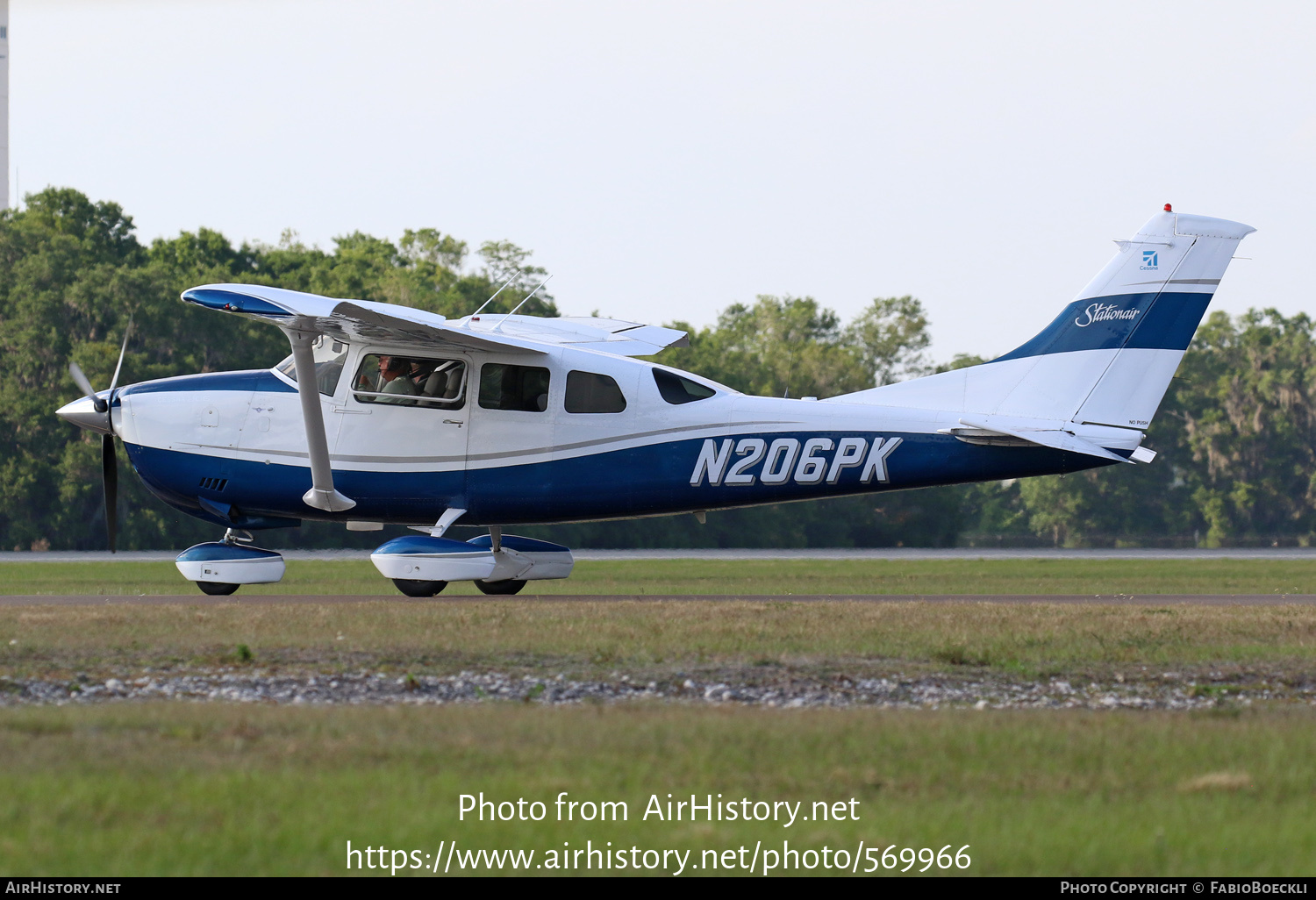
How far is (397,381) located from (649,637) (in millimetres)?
7060

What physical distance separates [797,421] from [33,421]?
125 ft

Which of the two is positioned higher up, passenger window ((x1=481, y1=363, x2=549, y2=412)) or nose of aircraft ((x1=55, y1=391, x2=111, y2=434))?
passenger window ((x1=481, y1=363, x2=549, y2=412))

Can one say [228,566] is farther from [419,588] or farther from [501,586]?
[501,586]

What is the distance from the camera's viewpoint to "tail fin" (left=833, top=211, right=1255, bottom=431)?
56.5 feet

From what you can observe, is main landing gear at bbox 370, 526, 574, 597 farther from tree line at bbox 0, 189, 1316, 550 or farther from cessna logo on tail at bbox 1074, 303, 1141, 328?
tree line at bbox 0, 189, 1316, 550

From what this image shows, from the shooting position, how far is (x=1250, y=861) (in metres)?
5.27

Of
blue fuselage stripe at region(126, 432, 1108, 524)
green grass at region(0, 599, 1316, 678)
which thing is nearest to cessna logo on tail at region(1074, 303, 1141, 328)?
blue fuselage stripe at region(126, 432, 1108, 524)

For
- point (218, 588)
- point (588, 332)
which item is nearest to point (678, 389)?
point (588, 332)

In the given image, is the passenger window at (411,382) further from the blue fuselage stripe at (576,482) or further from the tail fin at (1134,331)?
the tail fin at (1134,331)

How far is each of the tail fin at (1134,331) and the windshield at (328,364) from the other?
26.7ft

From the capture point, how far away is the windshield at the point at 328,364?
17891mm

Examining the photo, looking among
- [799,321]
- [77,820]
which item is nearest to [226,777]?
[77,820]

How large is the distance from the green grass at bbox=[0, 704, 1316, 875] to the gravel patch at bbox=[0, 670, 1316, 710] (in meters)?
0.64
